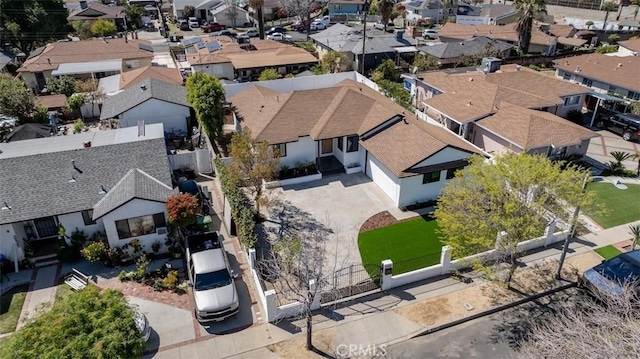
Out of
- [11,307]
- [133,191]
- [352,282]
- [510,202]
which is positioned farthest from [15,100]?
[510,202]

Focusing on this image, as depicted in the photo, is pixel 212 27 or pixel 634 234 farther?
pixel 212 27

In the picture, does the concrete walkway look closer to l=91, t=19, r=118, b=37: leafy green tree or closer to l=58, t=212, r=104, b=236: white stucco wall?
l=58, t=212, r=104, b=236: white stucco wall

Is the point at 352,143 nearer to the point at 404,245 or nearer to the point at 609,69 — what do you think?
the point at 404,245

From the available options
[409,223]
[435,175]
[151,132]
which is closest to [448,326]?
[409,223]

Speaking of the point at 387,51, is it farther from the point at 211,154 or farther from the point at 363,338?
the point at 363,338

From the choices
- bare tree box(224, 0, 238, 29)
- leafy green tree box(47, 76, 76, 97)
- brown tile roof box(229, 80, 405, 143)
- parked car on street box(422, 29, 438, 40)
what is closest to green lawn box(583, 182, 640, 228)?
brown tile roof box(229, 80, 405, 143)

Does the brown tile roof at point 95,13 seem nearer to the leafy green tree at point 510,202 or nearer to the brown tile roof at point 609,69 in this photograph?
the brown tile roof at point 609,69
